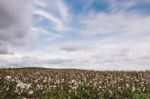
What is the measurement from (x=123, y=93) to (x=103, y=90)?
1261 mm

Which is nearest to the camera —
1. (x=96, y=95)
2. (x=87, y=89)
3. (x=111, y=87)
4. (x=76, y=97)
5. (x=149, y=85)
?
(x=76, y=97)

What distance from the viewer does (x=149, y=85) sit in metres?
23.3

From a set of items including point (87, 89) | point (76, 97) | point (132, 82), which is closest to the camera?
point (76, 97)

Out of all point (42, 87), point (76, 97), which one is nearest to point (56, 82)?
point (42, 87)

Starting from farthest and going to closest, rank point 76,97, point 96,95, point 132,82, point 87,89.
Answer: point 132,82, point 87,89, point 96,95, point 76,97

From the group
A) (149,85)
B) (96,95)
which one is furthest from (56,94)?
(149,85)

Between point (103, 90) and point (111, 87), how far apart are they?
1.75m

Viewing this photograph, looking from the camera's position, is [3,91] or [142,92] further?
[142,92]

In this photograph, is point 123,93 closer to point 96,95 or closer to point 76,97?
point 96,95

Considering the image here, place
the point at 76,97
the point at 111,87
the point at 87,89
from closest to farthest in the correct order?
the point at 76,97 < the point at 87,89 < the point at 111,87

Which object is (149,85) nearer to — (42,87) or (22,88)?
(42,87)

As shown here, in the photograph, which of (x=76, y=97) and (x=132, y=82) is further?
(x=132, y=82)

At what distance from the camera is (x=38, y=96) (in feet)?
59.7

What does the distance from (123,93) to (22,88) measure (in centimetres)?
622
